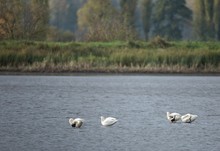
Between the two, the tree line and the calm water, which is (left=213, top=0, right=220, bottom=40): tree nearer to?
the tree line

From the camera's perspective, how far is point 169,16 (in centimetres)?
9519

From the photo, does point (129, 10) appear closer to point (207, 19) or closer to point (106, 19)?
point (207, 19)

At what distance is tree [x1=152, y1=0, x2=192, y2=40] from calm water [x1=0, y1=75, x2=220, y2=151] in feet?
143

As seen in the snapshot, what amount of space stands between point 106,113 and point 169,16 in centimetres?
6639

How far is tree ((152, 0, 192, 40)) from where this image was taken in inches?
3684

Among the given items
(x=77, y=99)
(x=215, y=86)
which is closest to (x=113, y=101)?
(x=77, y=99)

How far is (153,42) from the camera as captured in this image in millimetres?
59156

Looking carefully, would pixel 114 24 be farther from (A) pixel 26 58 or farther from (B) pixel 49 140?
(B) pixel 49 140

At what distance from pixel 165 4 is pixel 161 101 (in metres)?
60.1

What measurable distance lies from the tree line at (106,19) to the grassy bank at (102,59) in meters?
6.46

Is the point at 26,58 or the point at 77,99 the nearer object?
the point at 77,99

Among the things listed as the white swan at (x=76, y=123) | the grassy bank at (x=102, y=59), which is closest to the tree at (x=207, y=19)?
the grassy bank at (x=102, y=59)

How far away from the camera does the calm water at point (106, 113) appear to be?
22234mm

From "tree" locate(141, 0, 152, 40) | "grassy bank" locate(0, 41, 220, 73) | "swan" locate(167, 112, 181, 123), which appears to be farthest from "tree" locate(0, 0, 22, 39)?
"swan" locate(167, 112, 181, 123)
